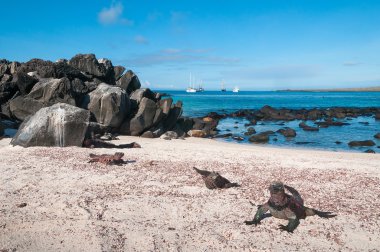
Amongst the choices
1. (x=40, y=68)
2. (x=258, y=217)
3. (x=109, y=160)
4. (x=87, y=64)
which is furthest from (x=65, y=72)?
(x=258, y=217)

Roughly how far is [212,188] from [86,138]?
953 cm

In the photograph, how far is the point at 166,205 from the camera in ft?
30.5

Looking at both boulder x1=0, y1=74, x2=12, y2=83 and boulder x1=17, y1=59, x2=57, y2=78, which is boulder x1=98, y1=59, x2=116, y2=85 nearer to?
boulder x1=17, y1=59, x2=57, y2=78

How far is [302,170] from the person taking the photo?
1402 cm

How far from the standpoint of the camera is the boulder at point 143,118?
25.1m

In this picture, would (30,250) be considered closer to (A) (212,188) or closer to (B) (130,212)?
(B) (130,212)

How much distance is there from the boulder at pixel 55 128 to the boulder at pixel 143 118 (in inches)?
273

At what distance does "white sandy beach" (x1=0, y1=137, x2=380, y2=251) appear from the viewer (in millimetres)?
7188

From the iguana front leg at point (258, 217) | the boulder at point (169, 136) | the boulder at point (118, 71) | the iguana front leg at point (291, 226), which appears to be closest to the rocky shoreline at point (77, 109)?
the boulder at point (169, 136)

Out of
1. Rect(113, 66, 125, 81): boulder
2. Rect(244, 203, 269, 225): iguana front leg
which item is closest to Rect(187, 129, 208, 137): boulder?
Rect(113, 66, 125, 81): boulder

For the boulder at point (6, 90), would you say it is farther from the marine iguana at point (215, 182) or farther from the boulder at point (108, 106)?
the marine iguana at point (215, 182)

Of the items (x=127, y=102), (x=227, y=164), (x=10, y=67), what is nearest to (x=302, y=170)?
(x=227, y=164)

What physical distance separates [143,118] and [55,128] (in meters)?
8.82

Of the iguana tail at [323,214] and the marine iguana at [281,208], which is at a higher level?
the marine iguana at [281,208]
